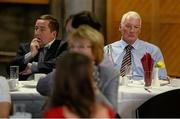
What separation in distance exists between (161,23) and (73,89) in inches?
159

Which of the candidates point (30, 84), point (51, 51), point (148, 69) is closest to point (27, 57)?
point (51, 51)

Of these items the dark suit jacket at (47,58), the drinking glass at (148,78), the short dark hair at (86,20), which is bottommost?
the drinking glass at (148,78)

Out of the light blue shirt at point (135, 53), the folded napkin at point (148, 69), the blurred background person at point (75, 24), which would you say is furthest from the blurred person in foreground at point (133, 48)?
the blurred background person at point (75, 24)

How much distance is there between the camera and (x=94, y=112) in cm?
198

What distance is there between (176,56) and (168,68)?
19cm

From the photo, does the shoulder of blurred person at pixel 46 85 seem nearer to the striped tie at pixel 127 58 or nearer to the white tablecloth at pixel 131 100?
the white tablecloth at pixel 131 100

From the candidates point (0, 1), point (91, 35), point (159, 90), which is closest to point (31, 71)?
point (159, 90)

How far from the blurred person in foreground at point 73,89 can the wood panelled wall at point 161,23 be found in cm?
387

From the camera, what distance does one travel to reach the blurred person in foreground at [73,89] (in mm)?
1904

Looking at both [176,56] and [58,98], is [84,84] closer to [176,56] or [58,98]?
[58,98]

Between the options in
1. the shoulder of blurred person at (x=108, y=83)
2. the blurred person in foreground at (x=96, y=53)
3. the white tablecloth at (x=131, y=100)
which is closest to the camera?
the blurred person in foreground at (x=96, y=53)

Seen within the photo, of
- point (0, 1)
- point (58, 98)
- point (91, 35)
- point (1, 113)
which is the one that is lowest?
point (1, 113)

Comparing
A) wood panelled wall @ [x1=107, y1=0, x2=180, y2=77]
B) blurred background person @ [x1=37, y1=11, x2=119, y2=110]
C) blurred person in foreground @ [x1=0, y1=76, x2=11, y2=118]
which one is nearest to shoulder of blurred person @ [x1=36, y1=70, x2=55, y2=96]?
blurred background person @ [x1=37, y1=11, x2=119, y2=110]


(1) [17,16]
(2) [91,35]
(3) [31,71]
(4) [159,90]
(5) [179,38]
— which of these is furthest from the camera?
(1) [17,16]
